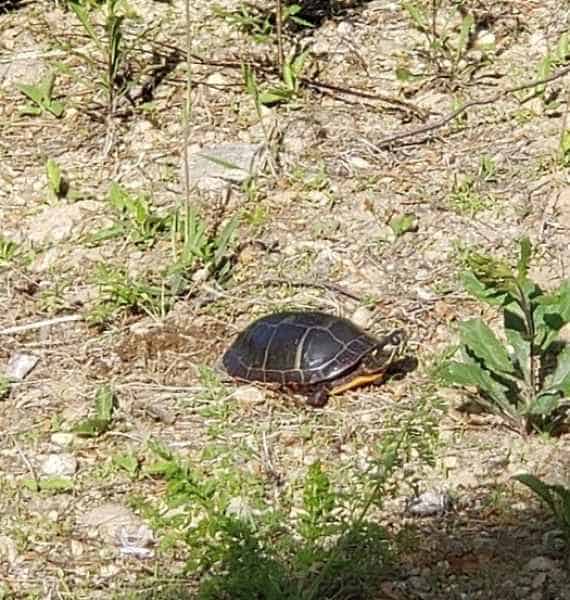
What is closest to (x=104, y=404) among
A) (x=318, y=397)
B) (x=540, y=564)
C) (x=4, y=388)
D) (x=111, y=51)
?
(x=4, y=388)

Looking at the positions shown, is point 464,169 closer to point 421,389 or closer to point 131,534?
point 421,389

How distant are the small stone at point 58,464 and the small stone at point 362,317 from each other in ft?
3.44

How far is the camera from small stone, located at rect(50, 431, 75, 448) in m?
4.12

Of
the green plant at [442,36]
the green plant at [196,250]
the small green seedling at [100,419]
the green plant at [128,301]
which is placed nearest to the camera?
the small green seedling at [100,419]

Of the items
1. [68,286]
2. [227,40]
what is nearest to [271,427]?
[68,286]

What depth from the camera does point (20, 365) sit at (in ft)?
14.8

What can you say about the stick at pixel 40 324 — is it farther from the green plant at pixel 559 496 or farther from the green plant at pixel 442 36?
the green plant at pixel 442 36

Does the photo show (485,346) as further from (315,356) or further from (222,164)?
(222,164)

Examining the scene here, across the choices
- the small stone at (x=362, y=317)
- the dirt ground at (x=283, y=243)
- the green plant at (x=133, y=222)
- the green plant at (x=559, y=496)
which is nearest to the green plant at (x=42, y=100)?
the dirt ground at (x=283, y=243)

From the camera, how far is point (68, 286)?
4918 millimetres

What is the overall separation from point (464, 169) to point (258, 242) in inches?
34.4

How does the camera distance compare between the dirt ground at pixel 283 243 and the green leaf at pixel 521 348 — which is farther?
the green leaf at pixel 521 348

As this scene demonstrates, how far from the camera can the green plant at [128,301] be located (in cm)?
467

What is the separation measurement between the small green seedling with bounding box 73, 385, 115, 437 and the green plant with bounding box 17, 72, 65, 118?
204 cm
